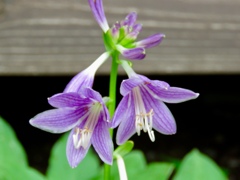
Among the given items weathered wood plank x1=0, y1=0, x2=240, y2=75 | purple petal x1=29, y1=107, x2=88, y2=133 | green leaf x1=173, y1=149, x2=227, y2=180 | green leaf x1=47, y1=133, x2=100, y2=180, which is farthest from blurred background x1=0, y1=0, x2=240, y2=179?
purple petal x1=29, y1=107, x2=88, y2=133

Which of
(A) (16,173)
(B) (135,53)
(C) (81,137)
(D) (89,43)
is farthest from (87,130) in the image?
(D) (89,43)

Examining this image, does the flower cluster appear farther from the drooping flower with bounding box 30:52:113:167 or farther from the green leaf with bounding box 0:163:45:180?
the green leaf with bounding box 0:163:45:180

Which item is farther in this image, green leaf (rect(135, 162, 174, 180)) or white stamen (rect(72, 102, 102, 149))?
green leaf (rect(135, 162, 174, 180))

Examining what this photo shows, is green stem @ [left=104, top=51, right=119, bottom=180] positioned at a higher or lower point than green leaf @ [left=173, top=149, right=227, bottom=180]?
higher

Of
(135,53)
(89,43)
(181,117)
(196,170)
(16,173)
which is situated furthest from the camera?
(181,117)

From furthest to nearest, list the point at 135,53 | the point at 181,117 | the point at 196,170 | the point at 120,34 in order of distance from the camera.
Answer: the point at 181,117 < the point at 196,170 < the point at 120,34 < the point at 135,53

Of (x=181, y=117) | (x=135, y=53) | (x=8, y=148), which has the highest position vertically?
(x=135, y=53)

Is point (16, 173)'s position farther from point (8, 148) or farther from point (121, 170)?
point (121, 170)

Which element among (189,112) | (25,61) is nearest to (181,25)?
(25,61)
